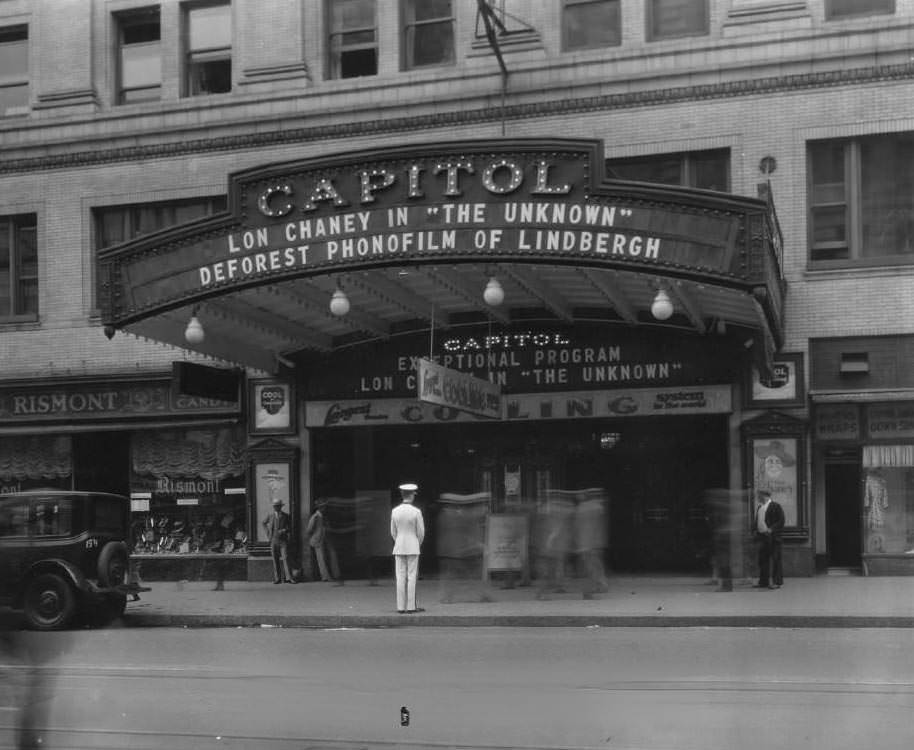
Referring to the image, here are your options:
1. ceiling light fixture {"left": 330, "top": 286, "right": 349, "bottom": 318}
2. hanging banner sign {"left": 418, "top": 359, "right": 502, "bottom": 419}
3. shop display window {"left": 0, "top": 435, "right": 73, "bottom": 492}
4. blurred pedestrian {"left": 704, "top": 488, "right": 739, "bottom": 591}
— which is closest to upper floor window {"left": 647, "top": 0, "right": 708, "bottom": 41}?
hanging banner sign {"left": 418, "top": 359, "right": 502, "bottom": 419}

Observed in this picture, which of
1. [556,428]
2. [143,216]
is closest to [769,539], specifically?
[556,428]

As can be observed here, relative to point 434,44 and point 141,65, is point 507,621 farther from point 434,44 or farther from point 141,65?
point 141,65

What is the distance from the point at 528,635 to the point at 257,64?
13.1 meters

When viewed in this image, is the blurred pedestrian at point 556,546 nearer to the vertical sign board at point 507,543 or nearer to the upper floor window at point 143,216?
the vertical sign board at point 507,543

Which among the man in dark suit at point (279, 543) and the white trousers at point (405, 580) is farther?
the man in dark suit at point (279, 543)

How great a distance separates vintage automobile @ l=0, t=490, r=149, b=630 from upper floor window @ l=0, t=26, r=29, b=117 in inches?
438

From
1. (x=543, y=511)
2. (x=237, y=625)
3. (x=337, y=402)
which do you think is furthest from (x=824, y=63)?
(x=237, y=625)

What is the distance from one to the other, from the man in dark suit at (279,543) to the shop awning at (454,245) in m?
3.63

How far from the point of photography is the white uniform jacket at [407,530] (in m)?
18.2

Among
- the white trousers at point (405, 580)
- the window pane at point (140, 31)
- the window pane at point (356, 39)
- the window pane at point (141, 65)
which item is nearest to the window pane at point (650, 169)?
the window pane at point (356, 39)

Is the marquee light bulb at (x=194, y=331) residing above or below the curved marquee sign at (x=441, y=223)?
below

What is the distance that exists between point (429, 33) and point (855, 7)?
729 centimetres

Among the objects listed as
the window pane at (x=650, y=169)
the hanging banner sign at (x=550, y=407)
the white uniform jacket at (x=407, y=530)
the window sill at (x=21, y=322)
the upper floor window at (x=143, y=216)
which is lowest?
the white uniform jacket at (x=407, y=530)

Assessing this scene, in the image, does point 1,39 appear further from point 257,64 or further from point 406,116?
point 406,116
